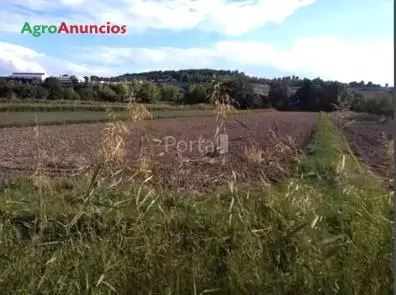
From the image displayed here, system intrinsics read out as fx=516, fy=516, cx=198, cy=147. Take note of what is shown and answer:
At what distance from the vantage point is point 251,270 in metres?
2.69

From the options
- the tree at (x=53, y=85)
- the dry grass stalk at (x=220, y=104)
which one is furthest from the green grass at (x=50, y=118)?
the dry grass stalk at (x=220, y=104)

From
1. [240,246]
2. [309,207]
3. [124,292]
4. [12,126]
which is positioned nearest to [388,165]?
[309,207]

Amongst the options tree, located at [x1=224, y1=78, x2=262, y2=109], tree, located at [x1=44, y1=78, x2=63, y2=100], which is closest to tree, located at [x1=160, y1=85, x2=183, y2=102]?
tree, located at [x1=224, y1=78, x2=262, y2=109]

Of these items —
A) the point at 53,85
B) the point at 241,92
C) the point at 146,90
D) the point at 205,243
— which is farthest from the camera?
the point at 53,85

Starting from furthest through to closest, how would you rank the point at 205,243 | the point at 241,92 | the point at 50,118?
the point at 50,118
the point at 241,92
the point at 205,243

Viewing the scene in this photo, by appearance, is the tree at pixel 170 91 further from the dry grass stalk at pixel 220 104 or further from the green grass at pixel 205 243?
the green grass at pixel 205 243

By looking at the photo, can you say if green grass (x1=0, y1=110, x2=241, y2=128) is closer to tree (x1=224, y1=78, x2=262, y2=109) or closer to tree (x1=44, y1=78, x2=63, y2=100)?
tree (x1=44, y1=78, x2=63, y2=100)

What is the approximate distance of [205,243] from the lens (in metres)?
3.16

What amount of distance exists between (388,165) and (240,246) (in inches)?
45.0

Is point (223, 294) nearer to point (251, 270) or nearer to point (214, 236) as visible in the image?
point (251, 270)

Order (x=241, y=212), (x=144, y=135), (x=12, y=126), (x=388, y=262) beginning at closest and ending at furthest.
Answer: (x=388, y=262) → (x=241, y=212) → (x=144, y=135) → (x=12, y=126)

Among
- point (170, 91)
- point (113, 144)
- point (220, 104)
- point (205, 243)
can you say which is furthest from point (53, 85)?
point (205, 243)

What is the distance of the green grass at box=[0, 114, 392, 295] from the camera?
260 cm

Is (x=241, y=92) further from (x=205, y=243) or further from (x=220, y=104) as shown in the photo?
(x=205, y=243)
